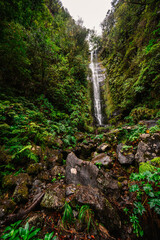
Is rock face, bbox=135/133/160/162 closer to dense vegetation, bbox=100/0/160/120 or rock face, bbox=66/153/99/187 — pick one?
rock face, bbox=66/153/99/187

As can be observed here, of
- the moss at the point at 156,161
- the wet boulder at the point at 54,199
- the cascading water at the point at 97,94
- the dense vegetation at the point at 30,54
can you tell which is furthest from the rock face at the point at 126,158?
the cascading water at the point at 97,94

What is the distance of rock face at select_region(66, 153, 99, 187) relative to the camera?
2195mm

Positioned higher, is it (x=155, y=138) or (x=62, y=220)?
(x=155, y=138)

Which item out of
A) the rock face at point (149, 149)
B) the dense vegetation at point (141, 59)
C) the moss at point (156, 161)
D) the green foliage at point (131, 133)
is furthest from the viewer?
the dense vegetation at point (141, 59)

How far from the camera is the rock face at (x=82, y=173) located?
2.20 m

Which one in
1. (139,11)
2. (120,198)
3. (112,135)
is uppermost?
(139,11)

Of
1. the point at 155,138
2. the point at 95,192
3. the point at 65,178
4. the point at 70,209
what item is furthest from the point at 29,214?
the point at 155,138

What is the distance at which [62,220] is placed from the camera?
52.1 inches

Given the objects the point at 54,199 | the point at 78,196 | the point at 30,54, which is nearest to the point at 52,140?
the point at 54,199

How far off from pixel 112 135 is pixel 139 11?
12849 millimetres

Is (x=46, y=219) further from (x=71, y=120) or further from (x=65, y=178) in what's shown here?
(x=71, y=120)

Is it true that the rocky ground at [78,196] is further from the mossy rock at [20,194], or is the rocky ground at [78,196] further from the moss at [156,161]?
the moss at [156,161]

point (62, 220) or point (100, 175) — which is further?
point (100, 175)

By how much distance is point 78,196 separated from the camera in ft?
5.22
